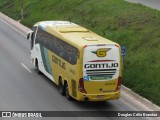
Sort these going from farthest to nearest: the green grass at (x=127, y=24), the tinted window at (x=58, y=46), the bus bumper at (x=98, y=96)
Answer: the green grass at (x=127, y=24) → the tinted window at (x=58, y=46) → the bus bumper at (x=98, y=96)

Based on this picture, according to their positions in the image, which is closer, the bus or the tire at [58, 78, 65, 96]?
the bus

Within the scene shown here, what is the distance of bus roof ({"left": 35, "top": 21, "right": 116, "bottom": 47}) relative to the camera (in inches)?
883

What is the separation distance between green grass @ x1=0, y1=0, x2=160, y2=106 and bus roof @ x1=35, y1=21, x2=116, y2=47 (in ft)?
12.2

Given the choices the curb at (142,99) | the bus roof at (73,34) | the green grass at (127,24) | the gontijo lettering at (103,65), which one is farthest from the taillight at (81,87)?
the green grass at (127,24)

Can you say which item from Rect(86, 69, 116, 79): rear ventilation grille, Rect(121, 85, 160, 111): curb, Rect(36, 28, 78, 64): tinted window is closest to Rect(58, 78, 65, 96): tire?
Rect(36, 28, 78, 64): tinted window

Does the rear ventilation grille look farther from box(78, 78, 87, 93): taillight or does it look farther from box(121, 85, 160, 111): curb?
box(121, 85, 160, 111): curb

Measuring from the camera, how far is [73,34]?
79.8ft

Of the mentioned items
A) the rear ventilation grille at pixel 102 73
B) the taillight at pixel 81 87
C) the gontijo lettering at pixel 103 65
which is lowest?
the taillight at pixel 81 87

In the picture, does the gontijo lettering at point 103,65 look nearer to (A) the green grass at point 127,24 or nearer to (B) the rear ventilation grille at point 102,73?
(B) the rear ventilation grille at point 102,73

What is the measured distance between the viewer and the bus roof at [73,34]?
2244 centimetres

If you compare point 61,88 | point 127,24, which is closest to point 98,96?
point 61,88

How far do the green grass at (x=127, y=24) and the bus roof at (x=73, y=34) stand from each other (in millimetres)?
3716

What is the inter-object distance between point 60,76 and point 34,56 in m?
5.49

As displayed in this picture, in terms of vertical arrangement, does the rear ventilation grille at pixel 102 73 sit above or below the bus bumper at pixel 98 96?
above
